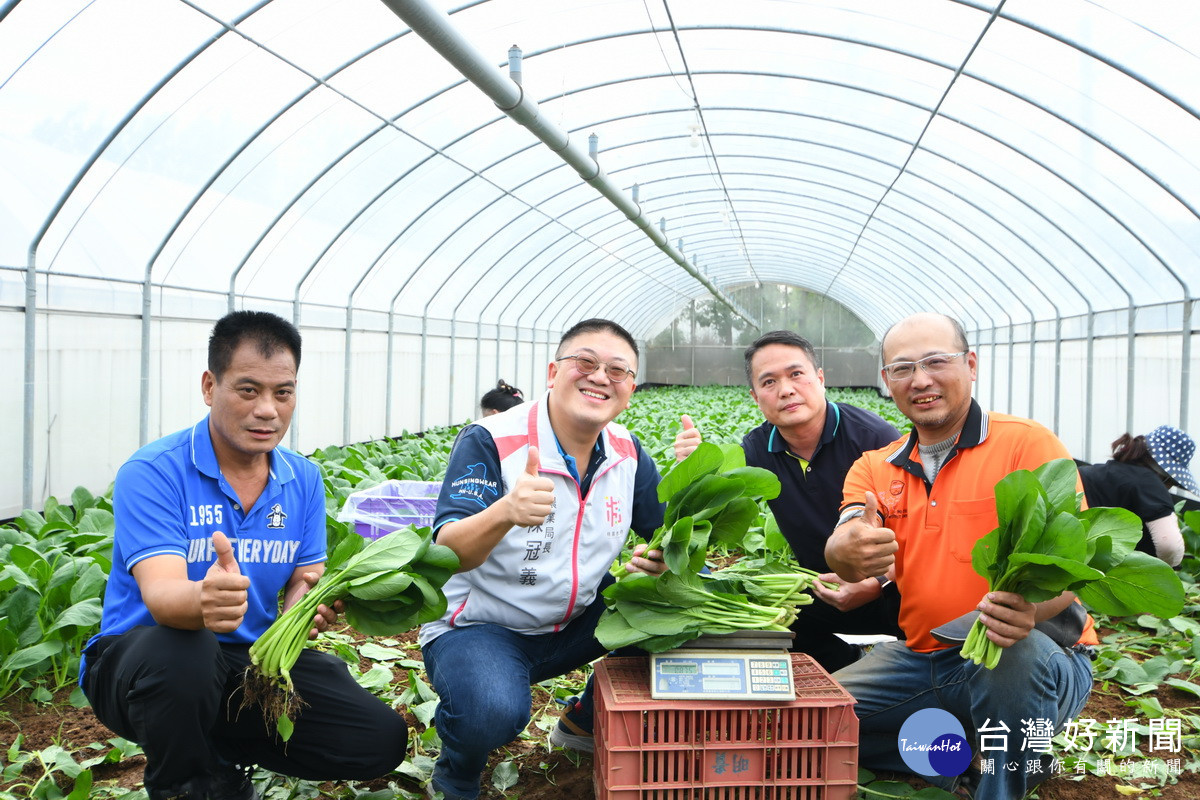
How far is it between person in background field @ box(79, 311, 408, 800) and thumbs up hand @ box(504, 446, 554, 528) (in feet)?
1.99

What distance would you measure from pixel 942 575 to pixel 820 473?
35.2 inches

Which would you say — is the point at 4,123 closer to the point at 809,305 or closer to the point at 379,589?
the point at 379,589

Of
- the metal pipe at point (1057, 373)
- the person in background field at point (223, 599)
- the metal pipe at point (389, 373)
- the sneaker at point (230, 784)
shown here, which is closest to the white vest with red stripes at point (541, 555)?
the person in background field at point (223, 599)

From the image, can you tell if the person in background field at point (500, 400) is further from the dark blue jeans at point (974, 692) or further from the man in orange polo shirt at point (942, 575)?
the dark blue jeans at point (974, 692)

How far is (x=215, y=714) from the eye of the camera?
2.58 metres

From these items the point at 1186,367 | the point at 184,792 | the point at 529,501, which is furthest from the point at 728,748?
the point at 1186,367

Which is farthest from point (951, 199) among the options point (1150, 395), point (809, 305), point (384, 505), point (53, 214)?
point (809, 305)

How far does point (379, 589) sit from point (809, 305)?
31086mm

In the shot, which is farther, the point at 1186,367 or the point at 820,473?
the point at 1186,367

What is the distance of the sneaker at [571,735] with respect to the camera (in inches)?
132

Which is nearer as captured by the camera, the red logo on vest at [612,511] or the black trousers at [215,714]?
the black trousers at [215,714]

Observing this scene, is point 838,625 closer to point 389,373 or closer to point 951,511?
point 951,511

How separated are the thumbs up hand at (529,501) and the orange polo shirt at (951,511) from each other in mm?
1183

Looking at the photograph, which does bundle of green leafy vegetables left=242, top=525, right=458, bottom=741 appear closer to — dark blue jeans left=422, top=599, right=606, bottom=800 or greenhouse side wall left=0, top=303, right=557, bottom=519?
dark blue jeans left=422, top=599, right=606, bottom=800
